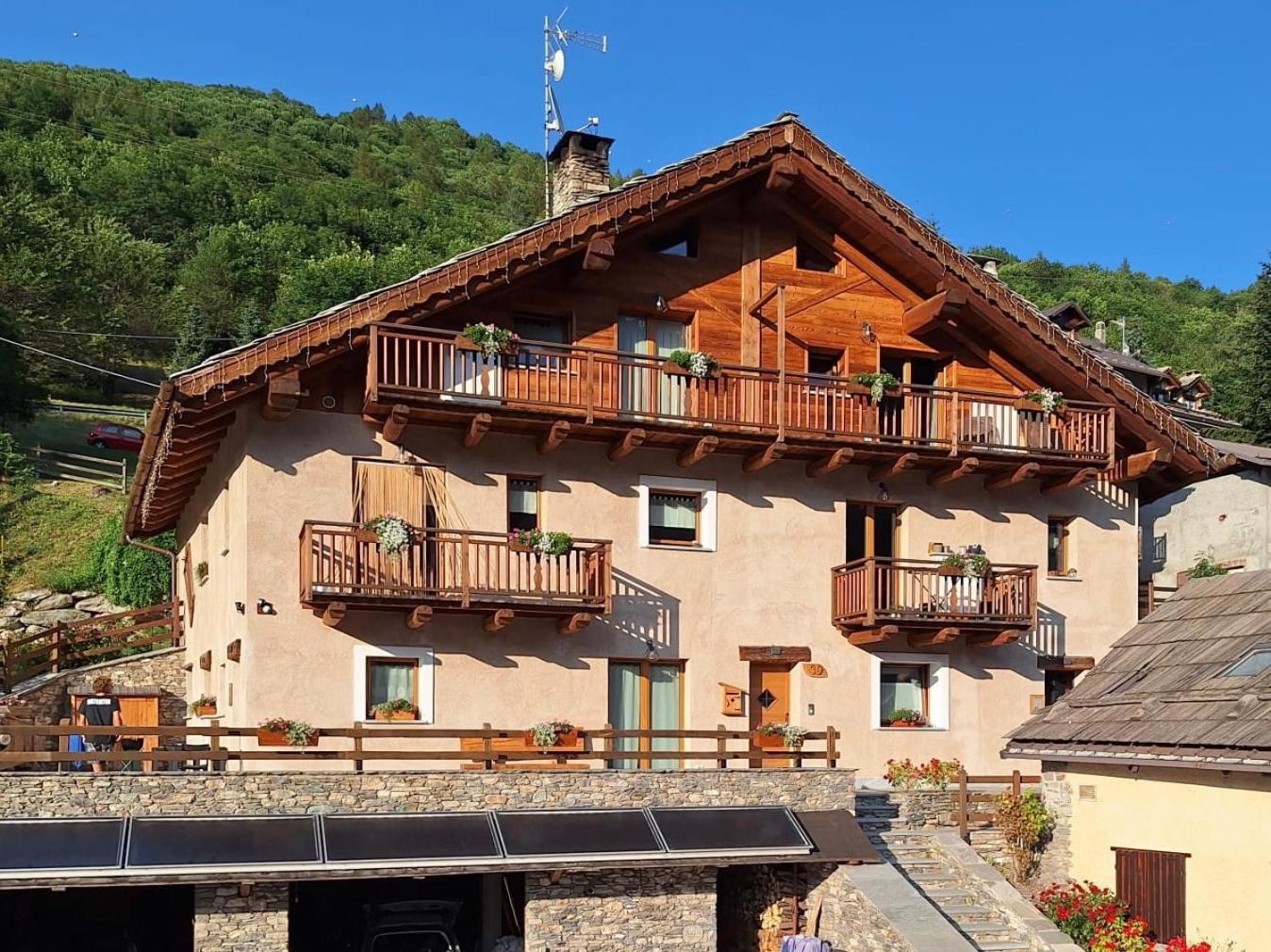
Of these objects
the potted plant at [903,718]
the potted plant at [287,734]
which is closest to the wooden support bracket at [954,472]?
the potted plant at [903,718]

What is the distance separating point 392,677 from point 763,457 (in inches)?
275

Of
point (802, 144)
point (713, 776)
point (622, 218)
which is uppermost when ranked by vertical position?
point (802, 144)

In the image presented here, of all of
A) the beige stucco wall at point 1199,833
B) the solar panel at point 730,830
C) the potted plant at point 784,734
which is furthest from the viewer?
the potted plant at point 784,734

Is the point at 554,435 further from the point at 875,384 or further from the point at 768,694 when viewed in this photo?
the point at 768,694

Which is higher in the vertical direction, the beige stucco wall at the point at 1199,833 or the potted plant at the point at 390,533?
the potted plant at the point at 390,533

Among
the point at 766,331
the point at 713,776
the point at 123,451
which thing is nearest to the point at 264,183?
the point at 123,451

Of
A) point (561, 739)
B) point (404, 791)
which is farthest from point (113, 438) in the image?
point (404, 791)

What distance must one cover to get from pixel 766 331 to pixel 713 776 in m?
8.41

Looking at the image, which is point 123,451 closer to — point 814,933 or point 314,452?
point 314,452

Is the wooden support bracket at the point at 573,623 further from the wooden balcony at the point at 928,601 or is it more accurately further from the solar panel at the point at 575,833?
the wooden balcony at the point at 928,601

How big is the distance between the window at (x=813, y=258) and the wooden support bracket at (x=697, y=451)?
4312mm

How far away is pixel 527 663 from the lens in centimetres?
2183

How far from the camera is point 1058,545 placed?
26266 millimetres

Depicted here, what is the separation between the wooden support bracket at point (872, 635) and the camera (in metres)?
23.0
